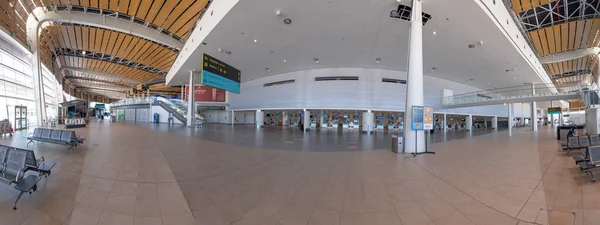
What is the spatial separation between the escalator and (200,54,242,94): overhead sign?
1042 centimetres

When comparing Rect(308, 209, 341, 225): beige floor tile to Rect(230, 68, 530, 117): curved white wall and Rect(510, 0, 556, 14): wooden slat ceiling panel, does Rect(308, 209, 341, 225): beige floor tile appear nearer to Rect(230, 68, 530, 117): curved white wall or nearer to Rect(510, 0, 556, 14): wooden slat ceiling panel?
Rect(230, 68, 530, 117): curved white wall

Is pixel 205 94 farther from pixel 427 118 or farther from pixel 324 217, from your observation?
pixel 324 217

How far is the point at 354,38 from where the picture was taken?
12.1 metres

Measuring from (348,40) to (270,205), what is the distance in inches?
458

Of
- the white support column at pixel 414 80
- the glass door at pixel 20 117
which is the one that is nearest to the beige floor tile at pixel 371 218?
the white support column at pixel 414 80

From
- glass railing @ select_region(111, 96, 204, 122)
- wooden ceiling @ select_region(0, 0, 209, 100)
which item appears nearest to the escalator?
glass railing @ select_region(111, 96, 204, 122)

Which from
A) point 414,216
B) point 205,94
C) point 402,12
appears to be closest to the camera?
point 414,216

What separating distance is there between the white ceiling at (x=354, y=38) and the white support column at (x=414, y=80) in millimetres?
952

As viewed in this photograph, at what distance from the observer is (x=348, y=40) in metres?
12.5

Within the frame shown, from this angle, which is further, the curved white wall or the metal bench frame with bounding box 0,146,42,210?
the curved white wall

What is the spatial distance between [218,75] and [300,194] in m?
12.5

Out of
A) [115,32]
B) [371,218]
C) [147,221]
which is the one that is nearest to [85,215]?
[147,221]

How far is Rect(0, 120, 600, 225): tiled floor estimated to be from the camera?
2.58 meters

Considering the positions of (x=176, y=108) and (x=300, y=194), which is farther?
(x=176, y=108)
